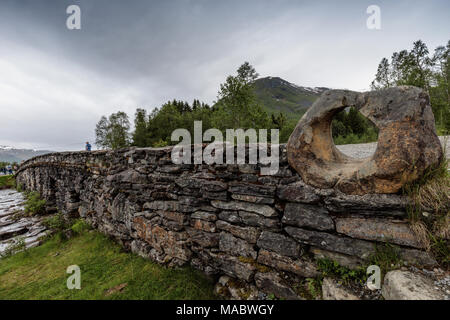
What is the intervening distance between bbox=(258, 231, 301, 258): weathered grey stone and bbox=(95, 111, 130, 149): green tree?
38890mm

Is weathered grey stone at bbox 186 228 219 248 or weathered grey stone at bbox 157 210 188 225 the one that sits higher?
weathered grey stone at bbox 157 210 188 225

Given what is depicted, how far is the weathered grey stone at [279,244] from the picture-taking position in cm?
241

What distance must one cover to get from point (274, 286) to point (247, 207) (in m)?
1.11

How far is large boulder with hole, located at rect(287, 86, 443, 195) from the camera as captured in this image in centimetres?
178

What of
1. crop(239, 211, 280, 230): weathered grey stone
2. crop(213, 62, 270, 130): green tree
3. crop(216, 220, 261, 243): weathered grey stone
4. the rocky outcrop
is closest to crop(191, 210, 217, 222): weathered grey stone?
crop(216, 220, 261, 243): weathered grey stone

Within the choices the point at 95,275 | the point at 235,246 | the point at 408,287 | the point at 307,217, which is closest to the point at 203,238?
the point at 235,246

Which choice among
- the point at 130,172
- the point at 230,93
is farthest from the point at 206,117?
the point at 130,172

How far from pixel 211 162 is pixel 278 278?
1.98 m

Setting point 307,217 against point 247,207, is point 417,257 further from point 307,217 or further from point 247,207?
point 247,207

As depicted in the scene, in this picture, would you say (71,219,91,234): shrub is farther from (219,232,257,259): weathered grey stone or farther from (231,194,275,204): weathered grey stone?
(231,194,275,204): weathered grey stone

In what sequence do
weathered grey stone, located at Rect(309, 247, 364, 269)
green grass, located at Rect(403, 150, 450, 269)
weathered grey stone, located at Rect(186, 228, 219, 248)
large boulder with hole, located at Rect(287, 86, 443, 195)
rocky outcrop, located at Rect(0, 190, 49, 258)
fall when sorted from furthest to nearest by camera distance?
rocky outcrop, located at Rect(0, 190, 49, 258) < weathered grey stone, located at Rect(186, 228, 219, 248) < weathered grey stone, located at Rect(309, 247, 364, 269) < large boulder with hole, located at Rect(287, 86, 443, 195) < green grass, located at Rect(403, 150, 450, 269)

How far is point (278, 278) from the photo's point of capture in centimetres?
249

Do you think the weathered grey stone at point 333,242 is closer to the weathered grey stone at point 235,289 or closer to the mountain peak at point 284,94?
the weathered grey stone at point 235,289
